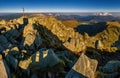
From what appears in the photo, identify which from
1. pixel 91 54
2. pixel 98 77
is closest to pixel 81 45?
pixel 91 54

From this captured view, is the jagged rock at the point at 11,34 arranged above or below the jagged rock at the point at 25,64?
above

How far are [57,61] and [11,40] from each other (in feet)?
88.8

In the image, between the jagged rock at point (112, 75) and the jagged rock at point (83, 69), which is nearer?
the jagged rock at point (83, 69)

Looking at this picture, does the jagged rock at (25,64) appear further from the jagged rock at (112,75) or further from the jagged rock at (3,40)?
the jagged rock at (3,40)

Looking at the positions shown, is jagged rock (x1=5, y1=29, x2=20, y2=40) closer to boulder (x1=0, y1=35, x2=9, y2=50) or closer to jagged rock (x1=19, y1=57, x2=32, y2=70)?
boulder (x1=0, y1=35, x2=9, y2=50)

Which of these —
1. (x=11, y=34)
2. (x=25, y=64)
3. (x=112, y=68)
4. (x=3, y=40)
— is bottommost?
(x=25, y=64)

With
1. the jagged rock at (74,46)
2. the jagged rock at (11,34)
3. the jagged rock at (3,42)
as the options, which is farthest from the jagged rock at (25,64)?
the jagged rock at (74,46)

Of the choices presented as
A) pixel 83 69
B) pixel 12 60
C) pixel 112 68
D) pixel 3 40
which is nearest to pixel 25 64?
pixel 12 60

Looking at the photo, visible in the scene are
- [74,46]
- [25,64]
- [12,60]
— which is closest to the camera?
[25,64]

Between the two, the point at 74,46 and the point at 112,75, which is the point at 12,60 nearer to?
the point at 112,75

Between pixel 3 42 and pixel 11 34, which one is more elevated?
pixel 11 34

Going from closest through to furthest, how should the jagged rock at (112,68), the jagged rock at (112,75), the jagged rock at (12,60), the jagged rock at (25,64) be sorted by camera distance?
the jagged rock at (112,75), the jagged rock at (112,68), the jagged rock at (25,64), the jagged rock at (12,60)

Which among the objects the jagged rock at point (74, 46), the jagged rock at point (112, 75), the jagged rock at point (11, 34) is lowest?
the jagged rock at point (74, 46)

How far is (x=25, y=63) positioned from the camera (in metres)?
53.0
